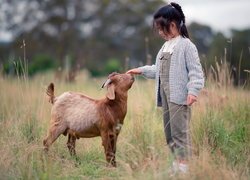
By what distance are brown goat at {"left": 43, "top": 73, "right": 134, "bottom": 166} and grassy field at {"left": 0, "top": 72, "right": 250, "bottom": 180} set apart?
0.20m

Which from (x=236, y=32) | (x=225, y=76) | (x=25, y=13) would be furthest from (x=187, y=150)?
(x=25, y=13)

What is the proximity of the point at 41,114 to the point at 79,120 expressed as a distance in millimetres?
1593

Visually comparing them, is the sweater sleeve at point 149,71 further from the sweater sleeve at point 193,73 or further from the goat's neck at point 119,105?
the sweater sleeve at point 193,73

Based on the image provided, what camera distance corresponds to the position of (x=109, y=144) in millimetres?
6133

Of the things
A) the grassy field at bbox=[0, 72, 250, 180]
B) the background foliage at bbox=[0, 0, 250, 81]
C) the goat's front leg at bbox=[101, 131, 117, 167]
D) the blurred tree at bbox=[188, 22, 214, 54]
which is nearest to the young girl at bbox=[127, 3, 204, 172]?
the grassy field at bbox=[0, 72, 250, 180]

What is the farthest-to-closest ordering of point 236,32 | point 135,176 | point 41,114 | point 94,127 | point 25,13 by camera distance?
point 25,13 → point 236,32 → point 41,114 → point 94,127 → point 135,176

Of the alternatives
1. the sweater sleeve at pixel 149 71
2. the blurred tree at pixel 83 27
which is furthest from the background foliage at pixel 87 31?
the sweater sleeve at pixel 149 71

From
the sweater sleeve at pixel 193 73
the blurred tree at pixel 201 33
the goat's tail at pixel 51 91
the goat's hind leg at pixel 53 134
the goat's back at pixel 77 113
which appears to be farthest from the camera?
the blurred tree at pixel 201 33

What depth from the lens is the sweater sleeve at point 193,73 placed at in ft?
18.2

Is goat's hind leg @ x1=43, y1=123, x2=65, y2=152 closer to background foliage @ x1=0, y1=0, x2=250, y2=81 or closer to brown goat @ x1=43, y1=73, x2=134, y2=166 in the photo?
brown goat @ x1=43, y1=73, x2=134, y2=166

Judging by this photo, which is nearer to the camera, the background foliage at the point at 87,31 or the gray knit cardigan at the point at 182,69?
the gray knit cardigan at the point at 182,69

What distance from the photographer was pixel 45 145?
6480 millimetres

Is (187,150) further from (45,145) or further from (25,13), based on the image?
(25,13)

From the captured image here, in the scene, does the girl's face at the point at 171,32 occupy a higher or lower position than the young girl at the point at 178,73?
higher
